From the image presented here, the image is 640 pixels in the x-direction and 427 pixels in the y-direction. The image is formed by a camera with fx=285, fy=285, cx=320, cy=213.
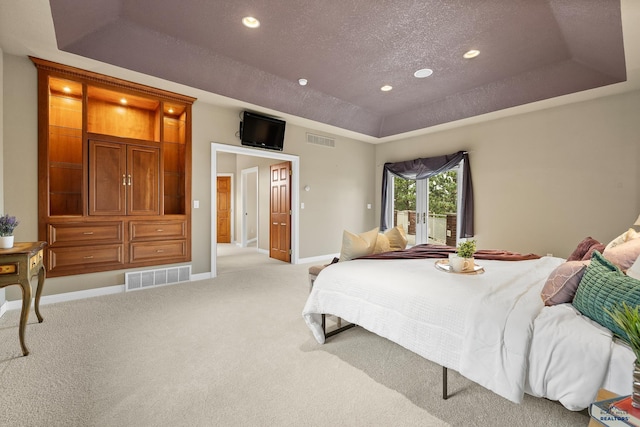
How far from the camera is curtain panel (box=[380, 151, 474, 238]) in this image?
17.7 ft

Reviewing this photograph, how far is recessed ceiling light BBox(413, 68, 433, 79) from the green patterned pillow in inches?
131

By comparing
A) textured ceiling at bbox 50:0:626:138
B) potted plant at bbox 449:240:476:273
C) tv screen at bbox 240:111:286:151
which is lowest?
potted plant at bbox 449:240:476:273

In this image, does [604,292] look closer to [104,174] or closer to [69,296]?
[104,174]

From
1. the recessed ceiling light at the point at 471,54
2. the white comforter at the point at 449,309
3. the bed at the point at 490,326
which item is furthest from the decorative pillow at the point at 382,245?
the recessed ceiling light at the point at 471,54

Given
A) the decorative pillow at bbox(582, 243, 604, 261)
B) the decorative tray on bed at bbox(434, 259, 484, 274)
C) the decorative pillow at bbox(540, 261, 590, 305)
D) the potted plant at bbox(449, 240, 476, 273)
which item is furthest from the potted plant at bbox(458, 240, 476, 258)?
the decorative pillow at bbox(582, 243, 604, 261)

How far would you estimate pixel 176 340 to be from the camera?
251 centimetres

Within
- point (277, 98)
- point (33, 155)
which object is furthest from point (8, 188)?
point (277, 98)

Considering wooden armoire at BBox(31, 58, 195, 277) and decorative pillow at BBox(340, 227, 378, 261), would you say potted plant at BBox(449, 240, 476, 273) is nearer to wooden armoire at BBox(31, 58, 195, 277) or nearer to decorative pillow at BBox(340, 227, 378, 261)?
decorative pillow at BBox(340, 227, 378, 261)

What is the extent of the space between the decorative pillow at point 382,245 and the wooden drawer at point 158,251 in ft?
9.99

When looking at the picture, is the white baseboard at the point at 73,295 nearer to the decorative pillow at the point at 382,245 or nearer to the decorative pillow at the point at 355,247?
the decorative pillow at the point at 355,247

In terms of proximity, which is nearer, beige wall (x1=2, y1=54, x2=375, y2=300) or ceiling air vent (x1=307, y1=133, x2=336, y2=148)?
beige wall (x1=2, y1=54, x2=375, y2=300)

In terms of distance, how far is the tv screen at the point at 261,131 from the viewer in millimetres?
4871

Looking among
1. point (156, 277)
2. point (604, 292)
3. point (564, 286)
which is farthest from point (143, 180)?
point (604, 292)

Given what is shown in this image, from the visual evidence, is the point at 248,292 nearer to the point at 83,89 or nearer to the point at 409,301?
the point at 409,301
